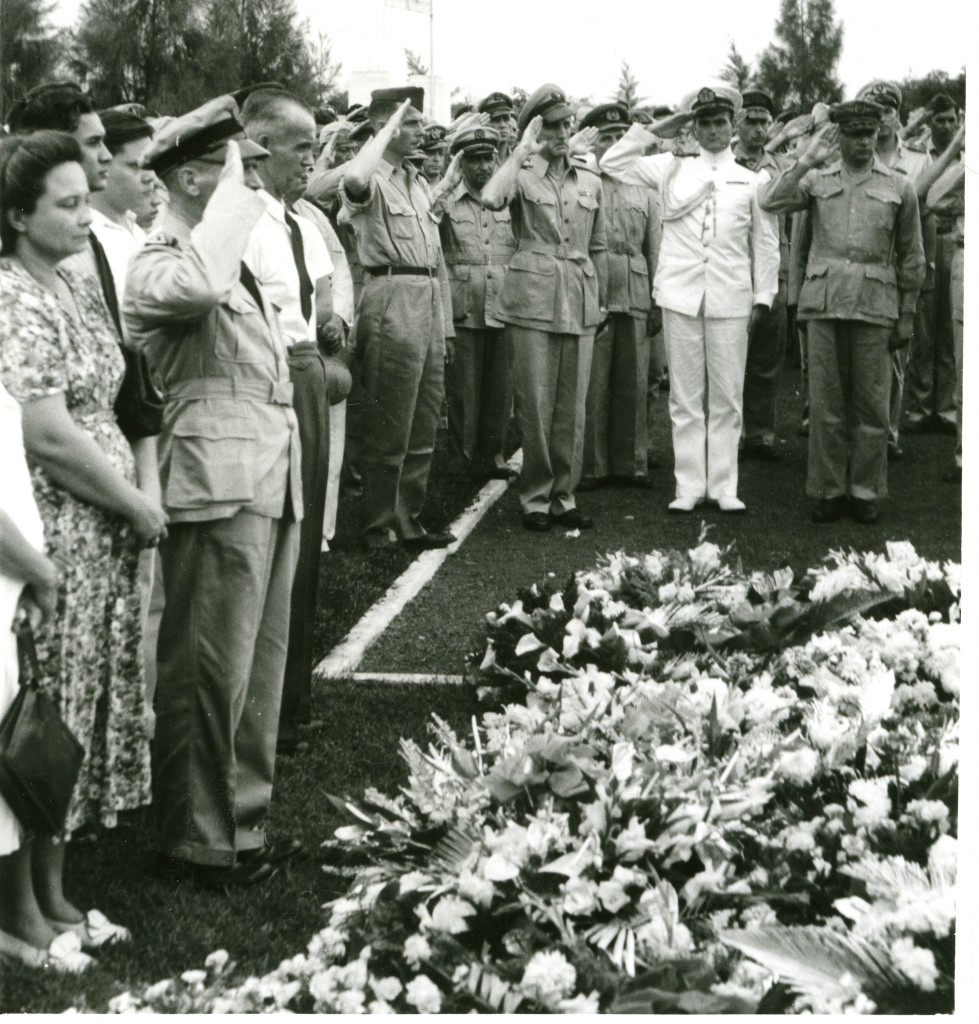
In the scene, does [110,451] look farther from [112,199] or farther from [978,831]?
[978,831]

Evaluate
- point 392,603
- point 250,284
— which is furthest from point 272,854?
point 392,603

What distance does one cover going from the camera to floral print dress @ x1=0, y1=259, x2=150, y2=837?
12.9 ft

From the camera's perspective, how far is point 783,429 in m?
12.7

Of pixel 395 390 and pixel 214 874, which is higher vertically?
pixel 395 390

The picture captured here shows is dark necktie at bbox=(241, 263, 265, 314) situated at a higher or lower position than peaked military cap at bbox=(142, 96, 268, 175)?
lower

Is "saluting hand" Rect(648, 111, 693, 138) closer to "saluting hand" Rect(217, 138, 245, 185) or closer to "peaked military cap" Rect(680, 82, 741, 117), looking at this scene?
"peaked military cap" Rect(680, 82, 741, 117)

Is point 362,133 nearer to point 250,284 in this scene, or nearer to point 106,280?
point 250,284

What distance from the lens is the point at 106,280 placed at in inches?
172

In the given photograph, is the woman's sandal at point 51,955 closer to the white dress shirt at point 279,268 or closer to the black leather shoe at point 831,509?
the white dress shirt at point 279,268

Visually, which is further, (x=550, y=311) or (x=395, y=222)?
(x=550, y=311)

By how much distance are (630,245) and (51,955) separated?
7597 millimetres

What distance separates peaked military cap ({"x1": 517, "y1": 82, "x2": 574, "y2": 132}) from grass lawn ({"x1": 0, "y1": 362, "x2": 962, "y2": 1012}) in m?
2.26

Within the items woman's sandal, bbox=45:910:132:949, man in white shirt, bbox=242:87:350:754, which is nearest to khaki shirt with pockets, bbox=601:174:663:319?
man in white shirt, bbox=242:87:350:754

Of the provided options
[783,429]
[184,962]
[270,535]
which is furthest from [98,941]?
[783,429]
